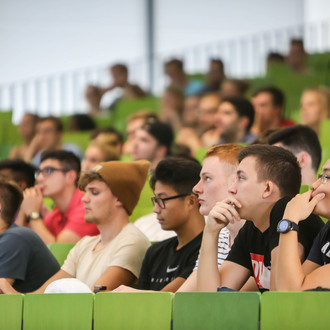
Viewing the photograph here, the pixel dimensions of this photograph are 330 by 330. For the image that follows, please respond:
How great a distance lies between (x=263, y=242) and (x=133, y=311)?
627 mm

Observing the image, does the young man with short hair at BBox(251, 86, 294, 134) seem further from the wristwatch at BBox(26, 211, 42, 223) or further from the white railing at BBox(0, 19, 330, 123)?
the white railing at BBox(0, 19, 330, 123)

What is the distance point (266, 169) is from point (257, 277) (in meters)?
0.40

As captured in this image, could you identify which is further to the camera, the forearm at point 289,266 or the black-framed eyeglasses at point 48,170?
the black-framed eyeglasses at point 48,170

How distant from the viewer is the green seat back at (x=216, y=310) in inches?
109

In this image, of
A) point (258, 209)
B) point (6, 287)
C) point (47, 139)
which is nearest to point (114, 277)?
point (6, 287)

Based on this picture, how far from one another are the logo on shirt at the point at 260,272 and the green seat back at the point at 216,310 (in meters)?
0.48

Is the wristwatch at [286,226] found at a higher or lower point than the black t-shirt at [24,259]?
higher

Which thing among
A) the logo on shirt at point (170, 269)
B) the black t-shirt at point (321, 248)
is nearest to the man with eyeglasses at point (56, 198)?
the logo on shirt at point (170, 269)

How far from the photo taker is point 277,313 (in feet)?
8.89

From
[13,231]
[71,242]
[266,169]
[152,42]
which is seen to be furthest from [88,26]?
[266,169]

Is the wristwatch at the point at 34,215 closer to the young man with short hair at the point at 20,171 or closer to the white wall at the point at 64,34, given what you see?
the young man with short hair at the point at 20,171

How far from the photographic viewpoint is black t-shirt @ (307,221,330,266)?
3.05m

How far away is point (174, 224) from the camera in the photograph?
4.05 meters

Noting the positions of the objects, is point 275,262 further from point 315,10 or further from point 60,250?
point 315,10
